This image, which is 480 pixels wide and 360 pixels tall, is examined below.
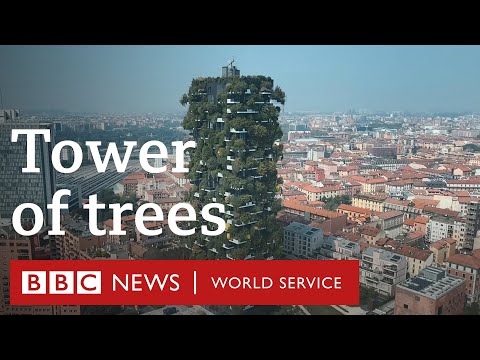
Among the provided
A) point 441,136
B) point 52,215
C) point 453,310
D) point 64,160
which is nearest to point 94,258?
point 52,215

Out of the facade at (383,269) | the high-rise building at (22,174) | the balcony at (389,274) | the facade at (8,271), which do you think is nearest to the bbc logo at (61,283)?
the facade at (8,271)

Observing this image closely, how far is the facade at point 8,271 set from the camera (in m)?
2.82

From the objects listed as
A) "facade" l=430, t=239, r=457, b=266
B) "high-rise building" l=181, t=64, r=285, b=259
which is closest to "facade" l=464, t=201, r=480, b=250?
"facade" l=430, t=239, r=457, b=266

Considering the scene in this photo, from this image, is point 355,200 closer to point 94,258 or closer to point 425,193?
point 425,193

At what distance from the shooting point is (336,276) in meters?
2.90

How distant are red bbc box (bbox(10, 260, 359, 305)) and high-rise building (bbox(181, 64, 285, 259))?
1.05 m

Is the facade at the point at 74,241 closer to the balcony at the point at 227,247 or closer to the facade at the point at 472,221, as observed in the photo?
the balcony at the point at 227,247

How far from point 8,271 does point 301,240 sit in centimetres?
257

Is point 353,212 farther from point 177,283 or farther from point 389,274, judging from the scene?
point 177,283

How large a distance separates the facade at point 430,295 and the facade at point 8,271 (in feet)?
8.25

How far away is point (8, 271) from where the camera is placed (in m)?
3.09

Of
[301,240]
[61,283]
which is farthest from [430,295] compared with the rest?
[61,283]
